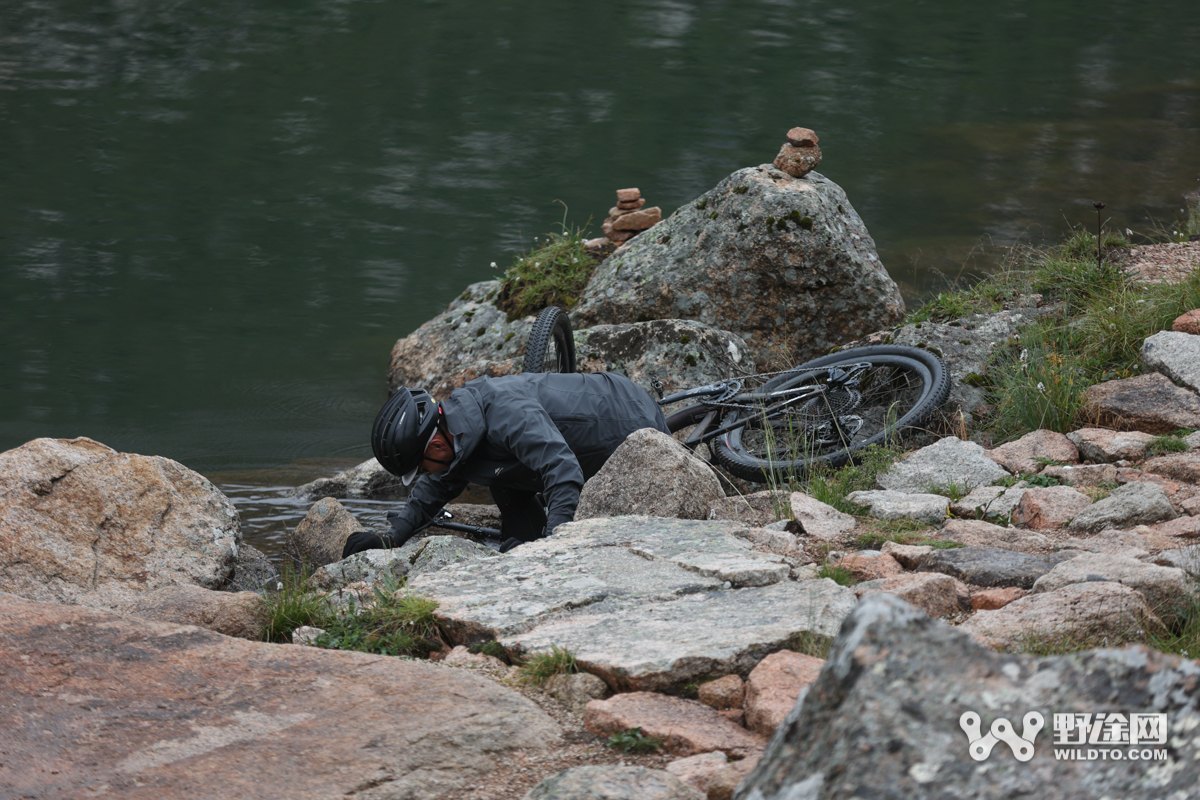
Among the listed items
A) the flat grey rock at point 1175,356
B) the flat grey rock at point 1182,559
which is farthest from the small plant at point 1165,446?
the flat grey rock at point 1182,559

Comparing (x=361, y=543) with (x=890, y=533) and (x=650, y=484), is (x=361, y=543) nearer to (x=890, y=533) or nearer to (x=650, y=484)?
(x=650, y=484)

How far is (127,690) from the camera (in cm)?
289

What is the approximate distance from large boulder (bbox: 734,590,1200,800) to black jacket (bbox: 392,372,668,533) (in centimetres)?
320

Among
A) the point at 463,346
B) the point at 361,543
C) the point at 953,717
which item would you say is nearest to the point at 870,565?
the point at 953,717

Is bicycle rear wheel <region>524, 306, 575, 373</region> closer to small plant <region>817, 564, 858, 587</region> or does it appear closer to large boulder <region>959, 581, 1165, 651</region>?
small plant <region>817, 564, 858, 587</region>

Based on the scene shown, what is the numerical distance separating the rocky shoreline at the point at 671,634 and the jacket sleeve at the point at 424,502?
0.41m

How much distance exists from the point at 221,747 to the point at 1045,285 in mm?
6987

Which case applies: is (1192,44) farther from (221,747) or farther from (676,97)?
(221,747)

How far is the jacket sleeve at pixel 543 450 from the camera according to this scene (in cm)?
493

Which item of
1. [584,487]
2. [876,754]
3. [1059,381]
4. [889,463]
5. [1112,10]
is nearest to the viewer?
[876,754]

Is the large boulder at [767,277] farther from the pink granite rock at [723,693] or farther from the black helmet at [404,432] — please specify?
the pink granite rock at [723,693]

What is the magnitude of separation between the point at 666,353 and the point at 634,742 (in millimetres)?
5325

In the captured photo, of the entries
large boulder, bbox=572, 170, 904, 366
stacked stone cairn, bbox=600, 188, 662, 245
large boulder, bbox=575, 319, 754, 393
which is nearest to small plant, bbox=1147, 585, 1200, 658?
large boulder, bbox=575, 319, 754, 393

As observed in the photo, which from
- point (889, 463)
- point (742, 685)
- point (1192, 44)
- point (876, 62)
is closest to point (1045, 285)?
point (889, 463)
